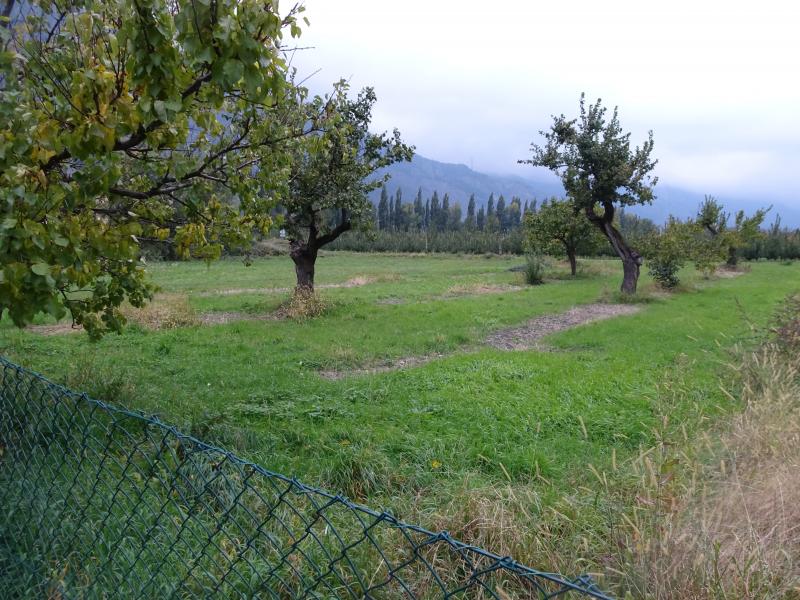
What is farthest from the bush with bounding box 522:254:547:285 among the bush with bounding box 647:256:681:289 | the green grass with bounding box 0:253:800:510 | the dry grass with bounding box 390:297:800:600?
the dry grass with bounding box 390:297:800:600

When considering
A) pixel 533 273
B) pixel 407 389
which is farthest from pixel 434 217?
pixel 407 389

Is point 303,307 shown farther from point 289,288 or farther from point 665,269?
point 665,269

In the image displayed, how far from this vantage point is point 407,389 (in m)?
7.79

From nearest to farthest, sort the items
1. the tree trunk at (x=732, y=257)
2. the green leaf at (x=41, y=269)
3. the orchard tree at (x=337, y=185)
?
1. the green leaf at (x=41, y=269)
2. the orchard tree at (x=337, y=185)
3. the tree trunk at (x=732, y=257)

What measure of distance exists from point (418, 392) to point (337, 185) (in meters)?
8.99

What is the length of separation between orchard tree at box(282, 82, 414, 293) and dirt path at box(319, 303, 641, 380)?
18.5 ft

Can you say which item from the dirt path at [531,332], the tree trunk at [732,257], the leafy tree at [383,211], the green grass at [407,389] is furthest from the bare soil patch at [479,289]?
the leafy tree at [383,211]

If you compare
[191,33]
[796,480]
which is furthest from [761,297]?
[191,33]

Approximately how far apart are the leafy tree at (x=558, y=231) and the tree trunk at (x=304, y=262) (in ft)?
63.5

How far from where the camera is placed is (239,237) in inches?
231

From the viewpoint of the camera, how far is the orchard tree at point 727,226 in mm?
35000

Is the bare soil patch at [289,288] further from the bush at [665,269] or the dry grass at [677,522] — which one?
the dry grass at [677,522]

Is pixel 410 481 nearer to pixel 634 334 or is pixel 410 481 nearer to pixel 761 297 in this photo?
pixel 634 334

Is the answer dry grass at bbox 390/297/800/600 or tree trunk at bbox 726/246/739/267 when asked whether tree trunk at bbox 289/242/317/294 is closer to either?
dry grass at bbox 390/297/800/600
